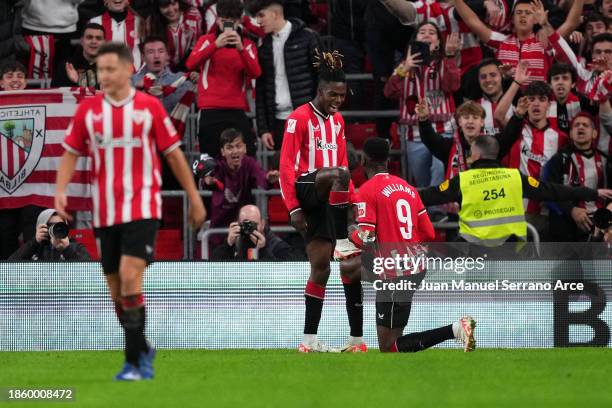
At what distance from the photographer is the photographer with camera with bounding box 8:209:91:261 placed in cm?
1188

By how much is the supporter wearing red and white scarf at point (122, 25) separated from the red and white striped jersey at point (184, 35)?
0.44 metres

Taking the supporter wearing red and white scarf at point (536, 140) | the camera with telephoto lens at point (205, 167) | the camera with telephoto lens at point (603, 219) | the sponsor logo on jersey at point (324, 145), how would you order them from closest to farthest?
the sponsor logo on jersey at point (324, 145) → the camera with telephoto lens at point (603, 219) → the camera with telephoto lens at point (205, 167) → the supporter wearing red and white scarf at point (536, 140)

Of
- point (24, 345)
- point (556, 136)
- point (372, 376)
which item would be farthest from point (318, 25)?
point (372, 376)


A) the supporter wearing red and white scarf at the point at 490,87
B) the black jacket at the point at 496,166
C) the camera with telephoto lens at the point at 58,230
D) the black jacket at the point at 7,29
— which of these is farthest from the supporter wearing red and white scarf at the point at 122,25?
the black jacket at the point at 496,166

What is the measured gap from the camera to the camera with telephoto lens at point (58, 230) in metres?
11.8

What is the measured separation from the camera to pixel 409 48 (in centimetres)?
1391

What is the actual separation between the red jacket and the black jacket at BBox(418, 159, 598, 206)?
307 cm

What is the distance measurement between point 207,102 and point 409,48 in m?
2.33

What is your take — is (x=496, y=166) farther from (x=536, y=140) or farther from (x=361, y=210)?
(x=536, y=140)

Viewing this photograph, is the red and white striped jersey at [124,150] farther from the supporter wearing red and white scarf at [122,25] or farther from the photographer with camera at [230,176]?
the supporter wearing red and white scarf at [122,25]

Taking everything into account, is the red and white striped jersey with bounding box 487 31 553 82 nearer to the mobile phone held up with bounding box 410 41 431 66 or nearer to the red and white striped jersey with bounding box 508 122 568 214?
the red and white striped jersey with bounding box 508 122 568 214

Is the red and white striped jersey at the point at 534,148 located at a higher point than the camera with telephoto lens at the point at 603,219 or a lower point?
higher

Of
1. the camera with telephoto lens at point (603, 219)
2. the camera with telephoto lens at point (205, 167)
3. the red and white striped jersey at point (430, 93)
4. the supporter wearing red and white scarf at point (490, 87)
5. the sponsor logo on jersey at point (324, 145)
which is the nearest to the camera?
the sponsor logo on jersey at point (324, 145)

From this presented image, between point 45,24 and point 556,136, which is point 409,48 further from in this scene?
point 45,24
